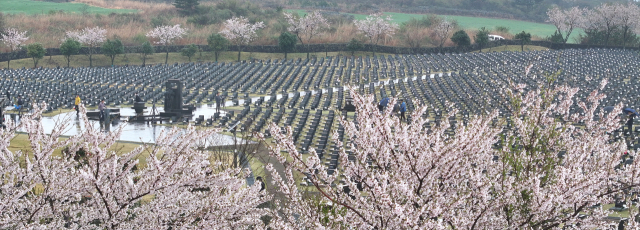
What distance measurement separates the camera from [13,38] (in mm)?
65750

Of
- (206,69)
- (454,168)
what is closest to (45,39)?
(206,69)

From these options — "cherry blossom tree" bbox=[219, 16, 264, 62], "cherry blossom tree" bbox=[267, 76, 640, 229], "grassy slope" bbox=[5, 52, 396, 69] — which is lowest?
"grassy slope" bbox=[5, 52, 396, 69]

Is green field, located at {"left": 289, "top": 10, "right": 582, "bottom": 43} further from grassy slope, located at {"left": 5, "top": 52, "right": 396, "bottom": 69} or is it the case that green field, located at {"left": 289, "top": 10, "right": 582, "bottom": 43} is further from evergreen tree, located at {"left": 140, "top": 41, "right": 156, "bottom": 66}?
evergreen tree, located at {"left": 140, "top": 41, "right": 156, "bottom": 66}

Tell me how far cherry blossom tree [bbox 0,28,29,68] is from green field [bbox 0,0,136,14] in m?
24.2

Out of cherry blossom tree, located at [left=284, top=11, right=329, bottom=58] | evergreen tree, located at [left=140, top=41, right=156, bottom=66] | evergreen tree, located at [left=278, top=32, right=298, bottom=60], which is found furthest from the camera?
cherry blossom tree, located at [left=284, top=11, right=329, bottom=58]

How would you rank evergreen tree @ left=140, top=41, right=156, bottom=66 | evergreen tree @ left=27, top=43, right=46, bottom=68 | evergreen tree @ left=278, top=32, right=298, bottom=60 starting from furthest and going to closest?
evergreen tree @ left=278, top=32, right=298, bottom=60 < evergreen tree @ left=140, top=41, right=156, bottom=66 < evergreen tree @ left=27, top=43, right=46, bottom=68

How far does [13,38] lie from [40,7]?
121ft

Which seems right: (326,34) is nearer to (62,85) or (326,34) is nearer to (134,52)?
(134,52)

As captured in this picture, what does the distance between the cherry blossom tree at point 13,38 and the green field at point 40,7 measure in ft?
79.3

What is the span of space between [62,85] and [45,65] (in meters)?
24.2

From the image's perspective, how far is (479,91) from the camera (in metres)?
39.1

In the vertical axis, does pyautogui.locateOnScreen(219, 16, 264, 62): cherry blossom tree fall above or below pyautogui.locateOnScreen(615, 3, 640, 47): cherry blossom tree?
below

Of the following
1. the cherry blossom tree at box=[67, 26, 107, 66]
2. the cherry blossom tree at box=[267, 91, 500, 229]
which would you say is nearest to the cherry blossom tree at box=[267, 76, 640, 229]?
the cherry blossom tree at box=[267, 91, 500, 229]

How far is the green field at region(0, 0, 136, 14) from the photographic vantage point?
9428 centimetres
